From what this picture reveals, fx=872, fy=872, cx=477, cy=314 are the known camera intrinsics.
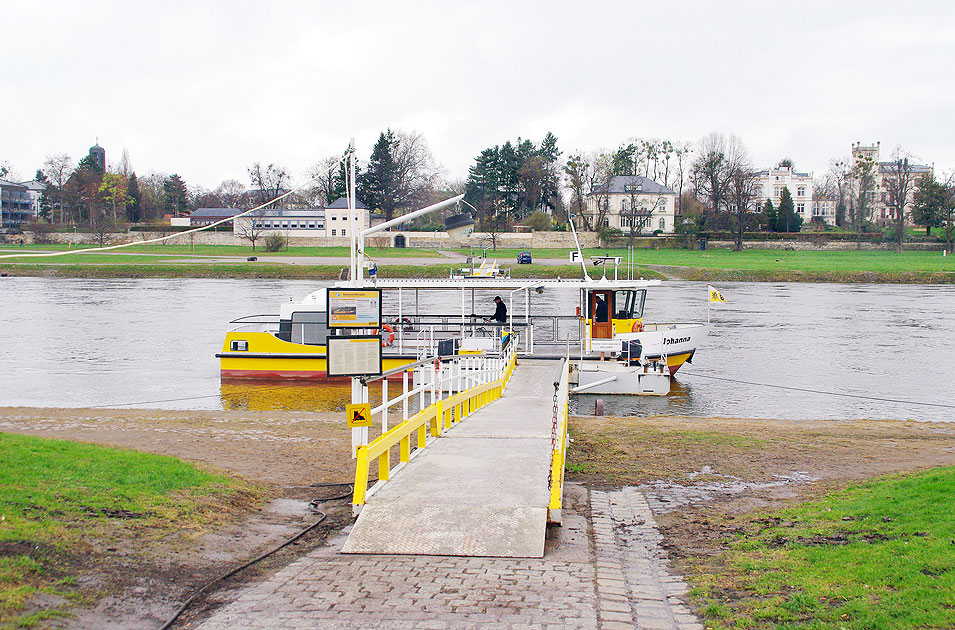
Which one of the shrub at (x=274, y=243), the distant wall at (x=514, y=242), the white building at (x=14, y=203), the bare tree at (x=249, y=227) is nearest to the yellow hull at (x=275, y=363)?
the distant wall at (x=514, y=242)

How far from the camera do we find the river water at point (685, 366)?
2461cm

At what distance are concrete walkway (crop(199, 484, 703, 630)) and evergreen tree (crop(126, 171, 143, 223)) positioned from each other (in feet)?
477

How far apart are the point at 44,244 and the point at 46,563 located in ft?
429

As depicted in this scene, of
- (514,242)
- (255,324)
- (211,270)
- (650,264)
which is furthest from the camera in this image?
(514,242)

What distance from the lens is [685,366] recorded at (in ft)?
105

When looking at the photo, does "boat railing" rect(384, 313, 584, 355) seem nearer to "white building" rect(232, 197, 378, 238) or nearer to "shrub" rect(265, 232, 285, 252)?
"shrub" rect(265, 232, 285, 252)

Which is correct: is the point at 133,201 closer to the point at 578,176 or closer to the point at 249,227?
the point at 249,227

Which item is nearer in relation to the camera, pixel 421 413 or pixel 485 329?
pixel 421 413

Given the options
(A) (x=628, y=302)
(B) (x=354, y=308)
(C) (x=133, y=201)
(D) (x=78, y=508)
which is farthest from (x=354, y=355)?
(C) (x=133, y=201)

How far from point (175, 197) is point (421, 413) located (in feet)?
501

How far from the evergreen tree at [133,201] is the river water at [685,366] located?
8183cm

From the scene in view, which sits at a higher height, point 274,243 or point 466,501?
point 274,243

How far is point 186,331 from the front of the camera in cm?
4172

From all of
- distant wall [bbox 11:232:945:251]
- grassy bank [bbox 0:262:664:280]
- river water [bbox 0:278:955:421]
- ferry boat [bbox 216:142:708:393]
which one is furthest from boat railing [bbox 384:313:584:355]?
distant wall [bbox 11:232:945:251]
